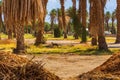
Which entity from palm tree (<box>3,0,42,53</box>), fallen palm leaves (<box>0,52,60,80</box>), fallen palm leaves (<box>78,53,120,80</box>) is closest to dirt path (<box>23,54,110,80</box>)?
fallen palm leaves (<box>78,53,120,80</box>)

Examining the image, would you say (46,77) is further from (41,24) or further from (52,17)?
(52,17)

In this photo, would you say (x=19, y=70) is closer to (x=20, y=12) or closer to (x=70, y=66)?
(x=70, y=66)

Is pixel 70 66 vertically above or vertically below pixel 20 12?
below

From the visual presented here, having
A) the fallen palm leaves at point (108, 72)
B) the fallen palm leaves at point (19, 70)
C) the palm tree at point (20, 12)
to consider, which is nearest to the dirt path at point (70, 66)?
the fallen palm leaves at point (108, 72)

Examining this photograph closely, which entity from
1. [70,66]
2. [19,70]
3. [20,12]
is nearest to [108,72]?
[19,70]

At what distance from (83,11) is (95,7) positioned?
1261cm

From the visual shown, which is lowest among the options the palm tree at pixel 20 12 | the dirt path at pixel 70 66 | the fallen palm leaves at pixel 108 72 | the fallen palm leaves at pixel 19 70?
the dirt path at pixel 70 66

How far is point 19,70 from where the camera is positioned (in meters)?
9.07

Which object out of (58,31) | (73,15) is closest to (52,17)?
(58,31)

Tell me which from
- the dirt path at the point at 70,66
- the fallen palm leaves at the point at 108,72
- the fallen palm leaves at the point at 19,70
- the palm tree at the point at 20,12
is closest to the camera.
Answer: the fallen palm leaves at the point at 19,70

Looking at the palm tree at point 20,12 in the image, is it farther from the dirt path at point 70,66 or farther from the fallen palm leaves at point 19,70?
the fallen palm leaves at point 19,70

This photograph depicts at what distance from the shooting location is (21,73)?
9086 mm

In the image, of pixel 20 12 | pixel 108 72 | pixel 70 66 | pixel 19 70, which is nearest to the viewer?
pixel 19 70

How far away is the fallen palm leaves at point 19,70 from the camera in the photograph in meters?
8.98
